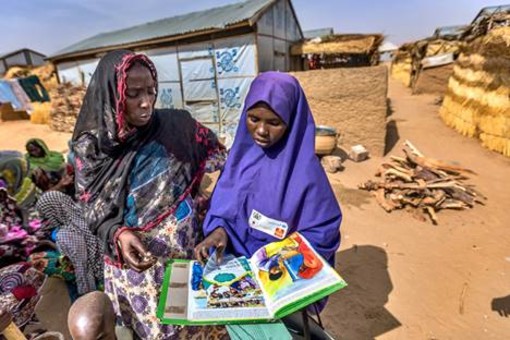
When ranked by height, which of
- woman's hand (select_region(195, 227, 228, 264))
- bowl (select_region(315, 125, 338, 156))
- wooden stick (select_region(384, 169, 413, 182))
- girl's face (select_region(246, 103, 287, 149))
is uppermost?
girl's face (select_region(246, 103, 287, 149))

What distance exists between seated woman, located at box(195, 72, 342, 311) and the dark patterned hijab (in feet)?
0.92

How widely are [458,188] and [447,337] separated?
10.1 feet

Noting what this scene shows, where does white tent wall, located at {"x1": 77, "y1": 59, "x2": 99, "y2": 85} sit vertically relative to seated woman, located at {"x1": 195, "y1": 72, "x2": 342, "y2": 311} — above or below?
above

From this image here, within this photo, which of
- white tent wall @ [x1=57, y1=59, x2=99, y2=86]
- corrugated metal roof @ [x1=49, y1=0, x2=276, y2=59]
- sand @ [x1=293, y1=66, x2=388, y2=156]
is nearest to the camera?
sand @ [x1=293, y1=66, x2=388, y2=156]

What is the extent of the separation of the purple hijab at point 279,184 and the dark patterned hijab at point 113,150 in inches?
10.9

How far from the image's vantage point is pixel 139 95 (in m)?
1.45

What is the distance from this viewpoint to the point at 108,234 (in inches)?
56.9

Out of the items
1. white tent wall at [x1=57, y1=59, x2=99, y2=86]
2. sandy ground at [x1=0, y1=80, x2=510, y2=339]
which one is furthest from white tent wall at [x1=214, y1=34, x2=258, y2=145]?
white tent wall at [x1=57, y1=59, x2=99, y2=86]

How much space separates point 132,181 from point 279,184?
2.44 feet

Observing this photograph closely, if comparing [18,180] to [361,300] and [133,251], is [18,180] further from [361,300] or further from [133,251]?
[361,300]

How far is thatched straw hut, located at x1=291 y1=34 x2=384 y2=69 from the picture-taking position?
10336mm

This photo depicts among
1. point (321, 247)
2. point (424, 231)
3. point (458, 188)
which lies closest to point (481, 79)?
point (458, 188)

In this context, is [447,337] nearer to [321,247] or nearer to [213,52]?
[321,247]

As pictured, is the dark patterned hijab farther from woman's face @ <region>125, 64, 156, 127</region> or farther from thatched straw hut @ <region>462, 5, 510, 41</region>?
thatched straw hut @ <region>462, 5, 510, 41</region>
